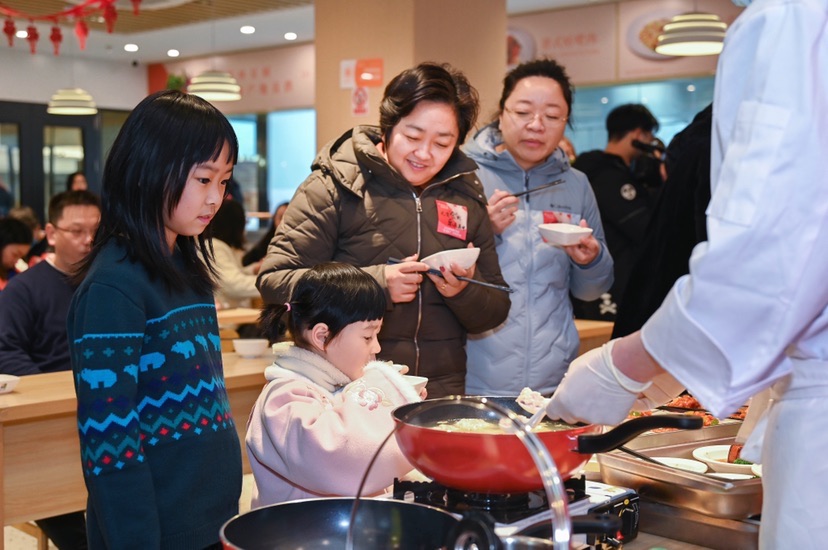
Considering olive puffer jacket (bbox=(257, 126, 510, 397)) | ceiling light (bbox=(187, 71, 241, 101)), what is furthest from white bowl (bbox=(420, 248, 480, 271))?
ceiling light (bbox=(187, 71, 241, 101))

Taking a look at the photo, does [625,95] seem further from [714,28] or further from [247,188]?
[247,188]

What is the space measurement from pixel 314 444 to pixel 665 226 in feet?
4.95

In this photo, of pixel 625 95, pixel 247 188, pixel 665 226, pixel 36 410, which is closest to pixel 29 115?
pixel 247 188

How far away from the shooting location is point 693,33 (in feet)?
20.6

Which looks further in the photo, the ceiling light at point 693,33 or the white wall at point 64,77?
the white wall at point 64,77

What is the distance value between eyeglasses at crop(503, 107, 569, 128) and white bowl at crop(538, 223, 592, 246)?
1.20 ft

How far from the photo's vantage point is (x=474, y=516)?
0.96 m

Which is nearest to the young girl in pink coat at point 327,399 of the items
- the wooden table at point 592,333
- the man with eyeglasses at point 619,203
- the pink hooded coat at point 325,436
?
the pink hooded coat at point 325,436

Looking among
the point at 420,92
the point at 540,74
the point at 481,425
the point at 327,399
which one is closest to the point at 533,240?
the point at 540,74

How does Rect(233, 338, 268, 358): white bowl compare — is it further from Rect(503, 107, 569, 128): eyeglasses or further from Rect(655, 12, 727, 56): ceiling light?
Rect(655, 12, 727, 56): ceiling light

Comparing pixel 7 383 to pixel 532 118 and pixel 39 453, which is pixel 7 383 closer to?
pixel 39 453

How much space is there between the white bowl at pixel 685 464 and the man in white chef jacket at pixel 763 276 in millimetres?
526

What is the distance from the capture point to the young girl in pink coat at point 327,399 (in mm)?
1576

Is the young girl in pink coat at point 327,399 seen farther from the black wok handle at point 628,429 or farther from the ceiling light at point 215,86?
the ceiling light at point 215,86
